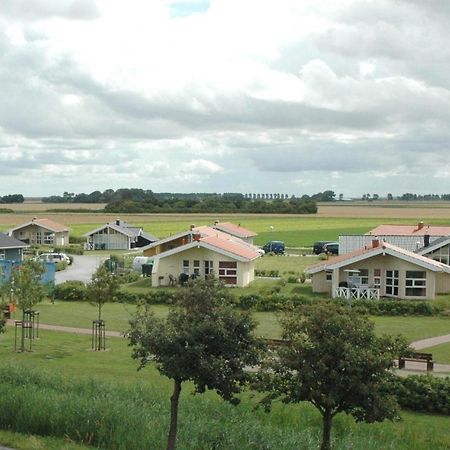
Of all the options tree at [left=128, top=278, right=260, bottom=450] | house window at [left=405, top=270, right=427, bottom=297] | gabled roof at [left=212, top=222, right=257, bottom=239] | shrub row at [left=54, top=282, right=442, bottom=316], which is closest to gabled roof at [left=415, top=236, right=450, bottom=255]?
house window at [left=405, top=270, right=427, bottom=297]

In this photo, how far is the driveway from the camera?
5652cm

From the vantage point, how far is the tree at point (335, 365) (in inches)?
610

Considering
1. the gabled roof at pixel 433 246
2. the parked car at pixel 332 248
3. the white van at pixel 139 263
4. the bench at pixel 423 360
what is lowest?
the bench at pixel 423 360

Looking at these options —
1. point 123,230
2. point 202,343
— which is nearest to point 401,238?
point 123,230

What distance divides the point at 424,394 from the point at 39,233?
237 ft

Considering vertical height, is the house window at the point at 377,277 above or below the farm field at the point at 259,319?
above

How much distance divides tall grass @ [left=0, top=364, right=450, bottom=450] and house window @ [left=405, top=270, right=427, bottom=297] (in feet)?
81.1

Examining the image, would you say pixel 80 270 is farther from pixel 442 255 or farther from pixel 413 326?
pixel 413 326

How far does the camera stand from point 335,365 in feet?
51.5

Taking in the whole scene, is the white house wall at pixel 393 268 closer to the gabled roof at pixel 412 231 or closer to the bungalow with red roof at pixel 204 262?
the bungalow with red roof at pixel 204 262

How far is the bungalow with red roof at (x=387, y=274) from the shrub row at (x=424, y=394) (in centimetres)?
2232

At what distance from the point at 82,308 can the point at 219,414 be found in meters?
24.0

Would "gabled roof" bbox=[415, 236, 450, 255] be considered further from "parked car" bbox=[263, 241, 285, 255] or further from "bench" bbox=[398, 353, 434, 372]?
"parked car" bbox=[263, 241, 285, 255]

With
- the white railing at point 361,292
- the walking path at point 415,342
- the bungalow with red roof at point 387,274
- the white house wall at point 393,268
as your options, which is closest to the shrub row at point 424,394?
the walking path at point 415,342
